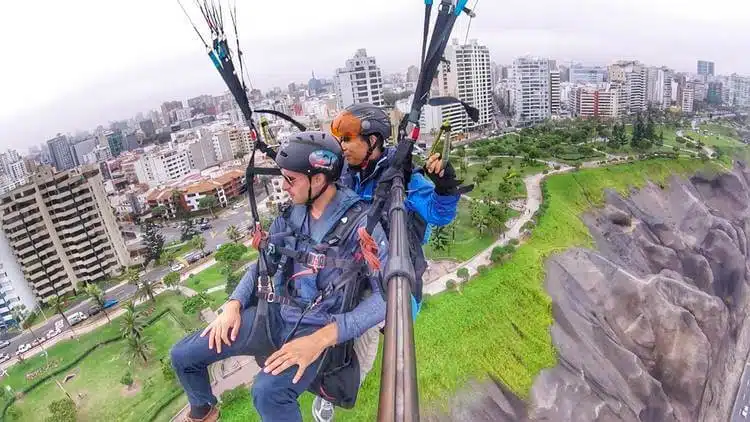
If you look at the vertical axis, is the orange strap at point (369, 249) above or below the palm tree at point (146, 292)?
above

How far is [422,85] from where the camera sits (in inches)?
88.7

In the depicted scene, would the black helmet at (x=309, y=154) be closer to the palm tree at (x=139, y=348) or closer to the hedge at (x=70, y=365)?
the palm tree at (x=139, y=348)

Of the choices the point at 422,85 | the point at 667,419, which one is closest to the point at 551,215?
the point at 667,419

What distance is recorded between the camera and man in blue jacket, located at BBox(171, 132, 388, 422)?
1.86m

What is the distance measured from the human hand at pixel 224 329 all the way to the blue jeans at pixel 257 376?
0.11 feet

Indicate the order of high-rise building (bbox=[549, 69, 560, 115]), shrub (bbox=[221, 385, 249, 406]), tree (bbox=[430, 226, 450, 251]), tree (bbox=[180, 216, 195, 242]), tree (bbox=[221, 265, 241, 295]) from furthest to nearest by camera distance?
1. high-rise building (bbox=[549, 69, 560, 115])
2. tree (bbox=[180, 216, 195, 242])
3. tree (bbox=[430, 226, 450, 251])
4. tree (bbox=[221, 265, 241, 295])
5. shrub (bbox=[221, 385, 249, 406])

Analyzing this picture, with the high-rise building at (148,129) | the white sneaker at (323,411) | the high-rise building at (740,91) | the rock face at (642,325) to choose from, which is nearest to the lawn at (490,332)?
the rock face at (642,325)

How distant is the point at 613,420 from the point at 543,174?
15.4 meters

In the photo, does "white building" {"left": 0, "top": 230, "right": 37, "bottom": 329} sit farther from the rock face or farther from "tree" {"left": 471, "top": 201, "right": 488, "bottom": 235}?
"tree" {"left": 471, "top": 201, "right": 488, "bottom": 235}

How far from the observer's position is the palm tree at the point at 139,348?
1314 centimetres

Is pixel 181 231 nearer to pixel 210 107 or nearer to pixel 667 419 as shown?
pixel 667 419

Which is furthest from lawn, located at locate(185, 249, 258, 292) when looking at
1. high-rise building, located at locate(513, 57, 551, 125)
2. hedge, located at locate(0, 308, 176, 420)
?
high-rise building, located at locate(513, 57, 551, 125)

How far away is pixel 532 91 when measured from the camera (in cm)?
4919

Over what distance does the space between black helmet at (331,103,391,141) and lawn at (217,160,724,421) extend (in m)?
8.34
